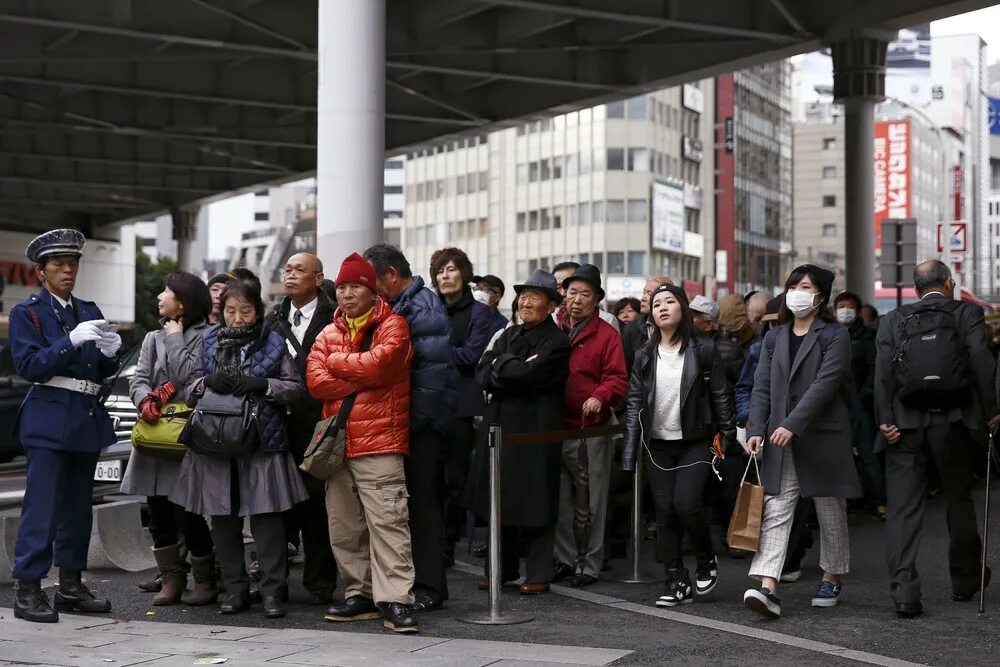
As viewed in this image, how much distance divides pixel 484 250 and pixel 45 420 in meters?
90.8

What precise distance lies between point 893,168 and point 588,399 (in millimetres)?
123661

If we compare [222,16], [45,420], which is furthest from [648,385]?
[222,16]

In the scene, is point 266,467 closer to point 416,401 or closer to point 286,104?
point 416,401

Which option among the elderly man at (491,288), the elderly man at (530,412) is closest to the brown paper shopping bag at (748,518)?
the elderly man at (530,412)

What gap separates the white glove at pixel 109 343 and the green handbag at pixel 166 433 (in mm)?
501

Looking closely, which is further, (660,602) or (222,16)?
(222,16)

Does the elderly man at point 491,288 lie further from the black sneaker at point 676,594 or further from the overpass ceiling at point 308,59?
the overpass ceiling at point 308,59

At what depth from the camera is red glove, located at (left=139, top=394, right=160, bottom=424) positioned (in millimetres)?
8562

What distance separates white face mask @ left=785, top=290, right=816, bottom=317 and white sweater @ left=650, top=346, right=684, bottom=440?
78 centimetres

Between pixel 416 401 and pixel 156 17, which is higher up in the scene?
pixel 156 17

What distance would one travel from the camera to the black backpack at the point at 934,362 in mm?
8602

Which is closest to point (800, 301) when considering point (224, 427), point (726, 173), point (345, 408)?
point (345, 408)

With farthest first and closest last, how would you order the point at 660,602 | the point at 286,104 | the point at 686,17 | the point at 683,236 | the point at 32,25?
1. the point at 683,236
2. the point at 286,104
3. the point at 32,25
4. the point at 686,17
5. the point at 660,602

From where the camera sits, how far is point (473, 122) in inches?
1272
